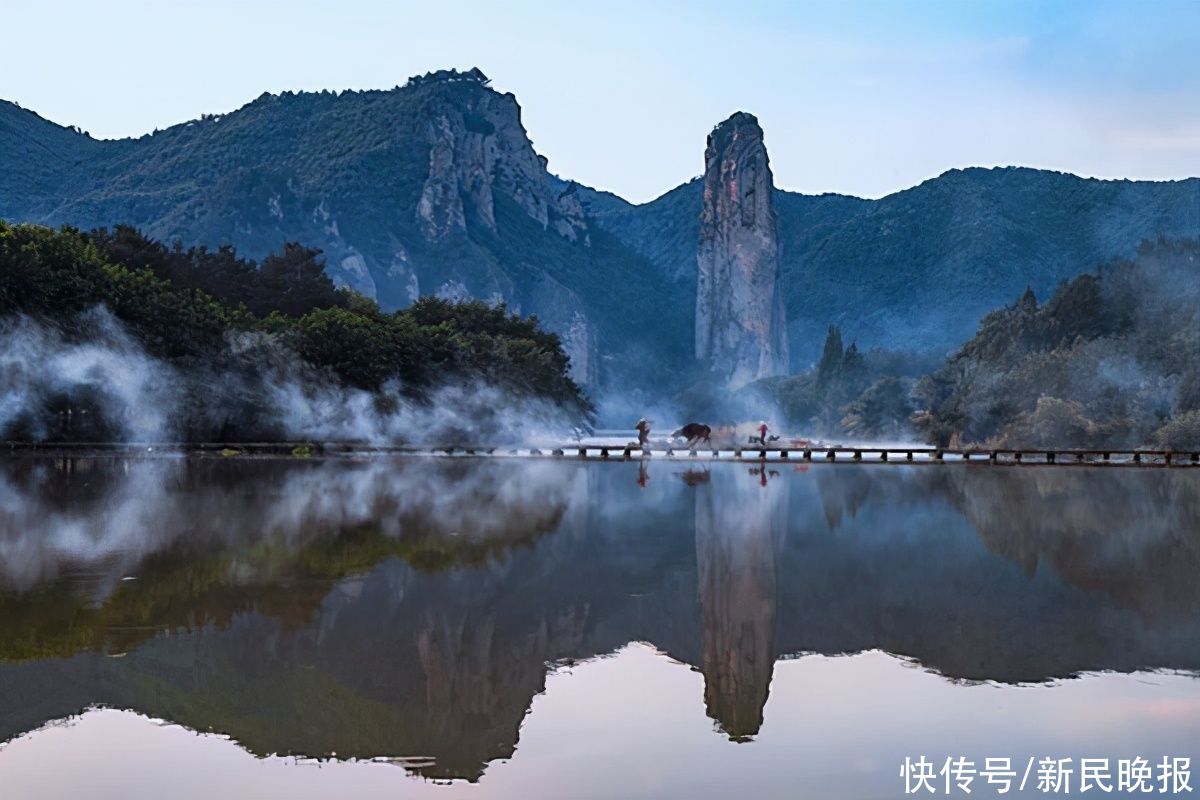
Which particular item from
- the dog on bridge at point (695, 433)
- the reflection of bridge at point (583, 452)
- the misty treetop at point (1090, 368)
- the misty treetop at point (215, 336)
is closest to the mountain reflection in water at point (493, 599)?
the misty treetop at point (215, 336)

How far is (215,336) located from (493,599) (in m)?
53.1

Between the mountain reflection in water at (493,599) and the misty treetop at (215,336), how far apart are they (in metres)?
21.3

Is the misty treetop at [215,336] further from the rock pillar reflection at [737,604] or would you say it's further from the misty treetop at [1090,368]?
the rock pillar reflection at [737,604]

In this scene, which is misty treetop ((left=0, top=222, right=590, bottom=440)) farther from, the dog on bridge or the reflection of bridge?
the dog on bridge

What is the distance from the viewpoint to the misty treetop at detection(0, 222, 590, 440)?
63500 mm

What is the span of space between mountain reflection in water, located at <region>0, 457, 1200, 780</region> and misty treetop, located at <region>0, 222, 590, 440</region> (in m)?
21.3

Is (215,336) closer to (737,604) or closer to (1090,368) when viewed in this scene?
(1090,368)

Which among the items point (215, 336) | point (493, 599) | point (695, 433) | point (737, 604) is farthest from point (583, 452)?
point (493, 599)

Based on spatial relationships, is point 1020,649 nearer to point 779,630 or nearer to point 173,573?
point 779,630

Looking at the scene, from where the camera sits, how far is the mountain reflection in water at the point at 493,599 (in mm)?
16141

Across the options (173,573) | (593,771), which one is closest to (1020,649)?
(593,771)

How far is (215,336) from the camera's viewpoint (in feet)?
240

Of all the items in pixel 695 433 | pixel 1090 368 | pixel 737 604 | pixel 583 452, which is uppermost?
pixel 1090 368

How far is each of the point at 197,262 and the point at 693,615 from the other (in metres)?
76.6
